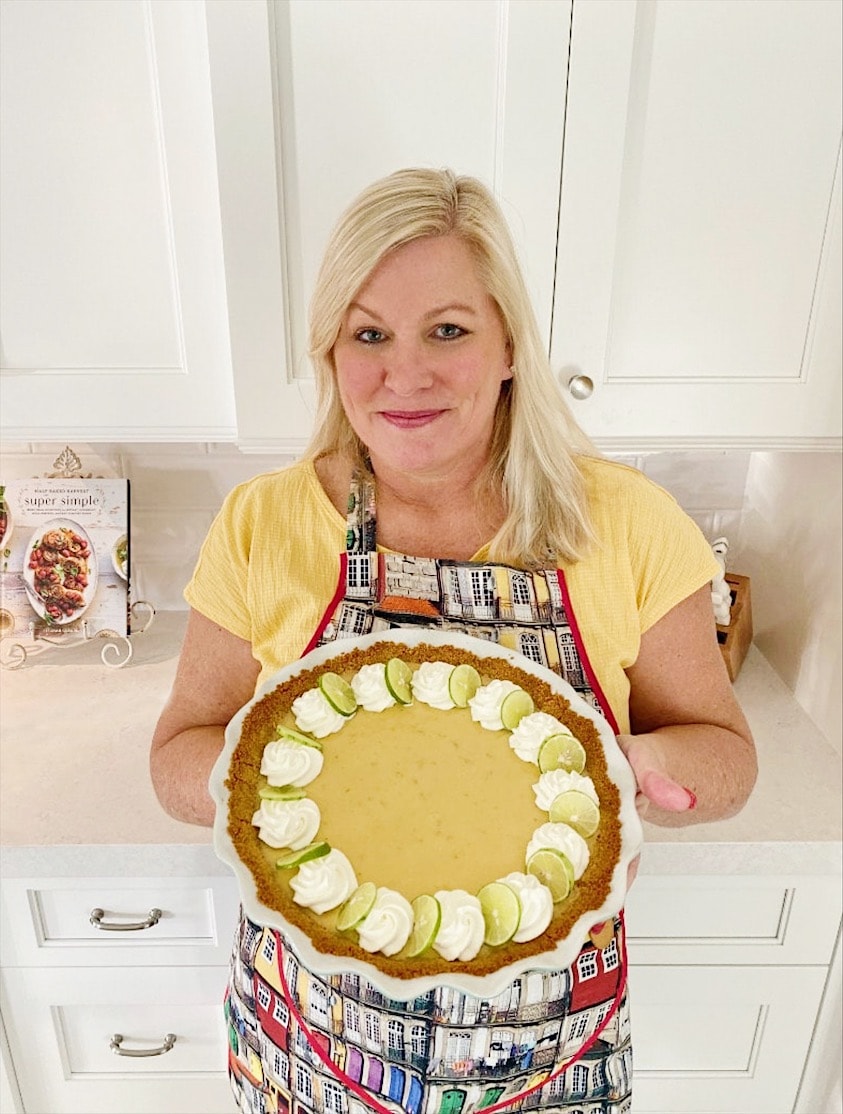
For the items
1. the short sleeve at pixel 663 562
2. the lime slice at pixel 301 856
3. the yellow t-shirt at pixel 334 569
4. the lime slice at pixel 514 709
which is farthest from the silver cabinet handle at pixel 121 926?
the short sleeve at pixel 663 562

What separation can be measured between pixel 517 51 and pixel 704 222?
13.1 inches

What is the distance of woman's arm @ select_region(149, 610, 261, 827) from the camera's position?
3.34 feet

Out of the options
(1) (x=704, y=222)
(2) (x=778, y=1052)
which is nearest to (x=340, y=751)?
(1) (x=704, y=222)

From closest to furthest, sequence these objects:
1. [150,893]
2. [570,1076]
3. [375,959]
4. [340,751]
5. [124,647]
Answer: [375,959]
[340,751]
[570,1076]
[150,893]
[124,647]

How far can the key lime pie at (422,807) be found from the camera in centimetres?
77

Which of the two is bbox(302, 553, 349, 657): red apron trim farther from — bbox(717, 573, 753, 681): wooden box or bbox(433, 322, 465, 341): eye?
bbox(717, 573, 753, 681): wooden box

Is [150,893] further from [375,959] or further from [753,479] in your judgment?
[753,479]

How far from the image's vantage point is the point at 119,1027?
4.60ft

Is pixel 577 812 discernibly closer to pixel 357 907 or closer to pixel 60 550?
pixel 357 907

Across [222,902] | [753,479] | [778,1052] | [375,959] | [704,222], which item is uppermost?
[704,222]

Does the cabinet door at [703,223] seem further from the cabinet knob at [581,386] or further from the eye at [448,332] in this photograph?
the eye at [448,332]

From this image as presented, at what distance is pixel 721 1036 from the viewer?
4.61 ft

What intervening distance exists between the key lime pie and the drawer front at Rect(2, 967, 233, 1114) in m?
0.68

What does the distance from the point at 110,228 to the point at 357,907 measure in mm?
961
